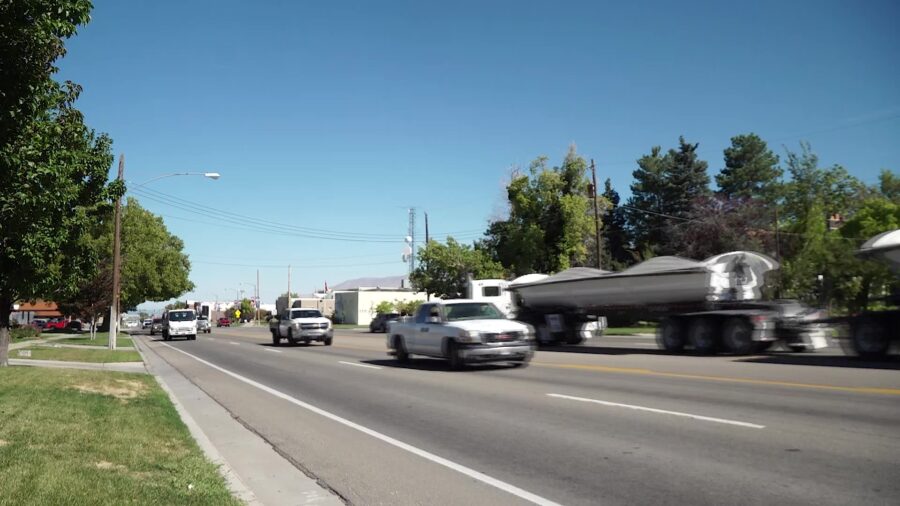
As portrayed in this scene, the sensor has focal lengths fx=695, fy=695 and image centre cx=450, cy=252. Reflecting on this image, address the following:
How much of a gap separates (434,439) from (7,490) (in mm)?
4702

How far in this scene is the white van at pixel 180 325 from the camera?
4509 cm

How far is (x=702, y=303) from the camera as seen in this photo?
863 inches

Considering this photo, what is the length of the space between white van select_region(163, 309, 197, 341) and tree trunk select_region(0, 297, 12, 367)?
25.0 meters

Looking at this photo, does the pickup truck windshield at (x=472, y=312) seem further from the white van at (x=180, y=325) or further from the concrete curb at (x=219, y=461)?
the white van at (x=180, y=325)

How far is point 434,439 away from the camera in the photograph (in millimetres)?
8883

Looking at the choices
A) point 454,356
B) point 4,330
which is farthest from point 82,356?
point 454,356

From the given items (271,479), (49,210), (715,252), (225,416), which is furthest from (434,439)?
(715,252)

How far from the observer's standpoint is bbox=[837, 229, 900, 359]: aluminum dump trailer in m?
16.8

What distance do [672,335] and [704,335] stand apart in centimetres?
144

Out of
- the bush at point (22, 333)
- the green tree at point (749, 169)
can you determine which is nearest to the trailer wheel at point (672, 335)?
the bush at point (22, 333)

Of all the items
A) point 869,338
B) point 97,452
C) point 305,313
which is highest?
point 305,313

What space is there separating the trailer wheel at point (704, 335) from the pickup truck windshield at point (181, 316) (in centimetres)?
3456

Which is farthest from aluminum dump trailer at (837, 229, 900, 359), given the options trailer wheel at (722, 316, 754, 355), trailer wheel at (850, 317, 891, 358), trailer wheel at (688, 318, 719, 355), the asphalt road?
trailer wheel at (688, 318, 719, 355)

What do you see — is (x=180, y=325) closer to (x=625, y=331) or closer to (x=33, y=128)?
(x=625, y=331)
